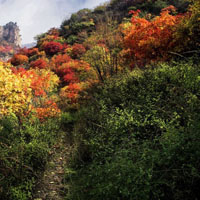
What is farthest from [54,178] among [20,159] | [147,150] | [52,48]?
[52,48]

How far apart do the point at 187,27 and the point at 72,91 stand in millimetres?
7257

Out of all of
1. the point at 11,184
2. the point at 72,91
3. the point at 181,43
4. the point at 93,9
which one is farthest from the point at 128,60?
the point at 93,9

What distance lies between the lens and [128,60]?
10.1 metres

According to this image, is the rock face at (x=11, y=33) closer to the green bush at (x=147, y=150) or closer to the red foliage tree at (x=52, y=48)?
the red foliage tree at (x=52, y=48)

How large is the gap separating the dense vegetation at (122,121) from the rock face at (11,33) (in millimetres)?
98367

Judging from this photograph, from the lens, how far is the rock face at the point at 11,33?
3665 inches

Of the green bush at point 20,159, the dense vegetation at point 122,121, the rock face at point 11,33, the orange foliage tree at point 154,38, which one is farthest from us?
the rock face at point 11,33

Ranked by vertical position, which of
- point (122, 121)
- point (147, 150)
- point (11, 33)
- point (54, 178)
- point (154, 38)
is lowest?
point (54, 178)

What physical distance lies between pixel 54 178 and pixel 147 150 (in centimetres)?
326

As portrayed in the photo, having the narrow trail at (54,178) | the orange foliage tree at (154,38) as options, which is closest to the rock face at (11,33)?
the orange foliage tree at (154,38)

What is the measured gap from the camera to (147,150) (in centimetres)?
322

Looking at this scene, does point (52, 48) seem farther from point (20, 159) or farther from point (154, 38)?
point (20, 159)

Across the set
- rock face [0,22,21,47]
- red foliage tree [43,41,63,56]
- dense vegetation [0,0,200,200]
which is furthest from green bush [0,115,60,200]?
rock face [0,22,21,47]

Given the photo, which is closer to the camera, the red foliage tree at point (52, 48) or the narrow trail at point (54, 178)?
the narrow trail at point (54, 178)
